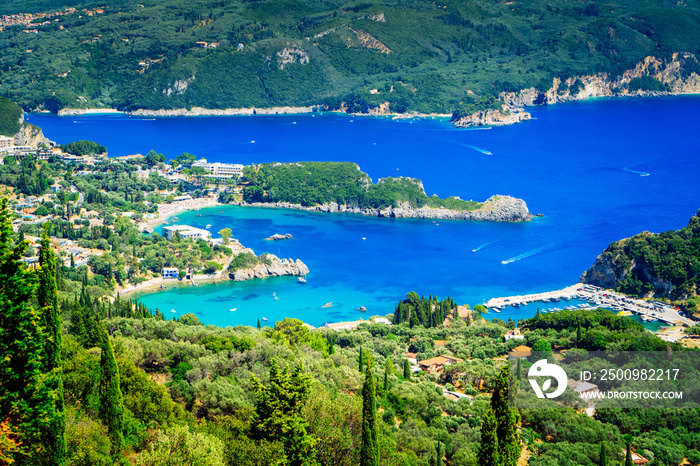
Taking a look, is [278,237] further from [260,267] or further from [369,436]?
[369,436]

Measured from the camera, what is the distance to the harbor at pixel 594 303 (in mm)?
56531

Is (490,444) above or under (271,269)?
above

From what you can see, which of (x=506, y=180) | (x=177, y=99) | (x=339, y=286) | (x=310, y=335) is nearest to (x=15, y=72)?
(x=177, y=99)

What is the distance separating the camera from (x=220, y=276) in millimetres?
65625

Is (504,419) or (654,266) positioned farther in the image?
(654,266)

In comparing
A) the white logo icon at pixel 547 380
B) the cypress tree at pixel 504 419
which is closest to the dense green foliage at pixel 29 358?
the cypress tree at pixel 504 419

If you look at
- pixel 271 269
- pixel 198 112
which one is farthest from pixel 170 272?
pixel 198 112

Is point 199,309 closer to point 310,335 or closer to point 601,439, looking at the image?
point 310,335

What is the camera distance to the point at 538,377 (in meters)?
30.8

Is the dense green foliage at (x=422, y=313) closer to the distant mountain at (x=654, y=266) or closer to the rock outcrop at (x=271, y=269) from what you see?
the rock outcrop at (x=271, y=269)

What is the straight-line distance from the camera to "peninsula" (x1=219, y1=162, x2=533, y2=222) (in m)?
88.2

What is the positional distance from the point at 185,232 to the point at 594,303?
125 ft

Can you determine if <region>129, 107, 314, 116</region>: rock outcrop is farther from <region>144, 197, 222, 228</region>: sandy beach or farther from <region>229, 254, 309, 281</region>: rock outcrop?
<region>229, 254, 309, 281</region>: rock outcrop

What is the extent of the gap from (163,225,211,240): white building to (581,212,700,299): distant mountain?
3597cm
